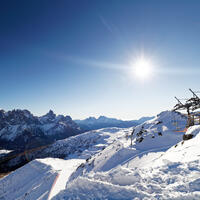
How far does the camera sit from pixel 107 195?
499 cm

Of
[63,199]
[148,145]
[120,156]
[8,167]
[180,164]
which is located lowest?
[8,167]

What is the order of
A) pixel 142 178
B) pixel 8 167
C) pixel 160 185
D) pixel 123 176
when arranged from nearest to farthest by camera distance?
pixel 160 185 → pixel 142 178 → pixel 123 176 → pixel 8 167

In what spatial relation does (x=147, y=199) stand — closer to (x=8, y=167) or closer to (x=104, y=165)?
(x=104, y=165)

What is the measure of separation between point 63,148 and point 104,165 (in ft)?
527

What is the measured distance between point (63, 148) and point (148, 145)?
164 metres

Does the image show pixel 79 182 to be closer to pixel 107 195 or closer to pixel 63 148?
pixel 107 195

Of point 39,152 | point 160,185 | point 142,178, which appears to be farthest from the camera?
point 39,152

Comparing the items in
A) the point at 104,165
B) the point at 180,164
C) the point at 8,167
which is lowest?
the point at 8,167

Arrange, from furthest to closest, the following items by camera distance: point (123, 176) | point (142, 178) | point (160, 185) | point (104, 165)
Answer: point (104, 165)
point (123, 176)
point (142, 178)
point (160, 185)

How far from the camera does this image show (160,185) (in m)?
5.33

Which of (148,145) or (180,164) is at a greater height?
(180,164)

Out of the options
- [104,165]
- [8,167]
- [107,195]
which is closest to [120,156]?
[104,165]

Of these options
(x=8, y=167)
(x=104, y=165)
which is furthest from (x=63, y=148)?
(x=104, y=165)

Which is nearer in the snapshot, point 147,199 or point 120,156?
point 147,199
